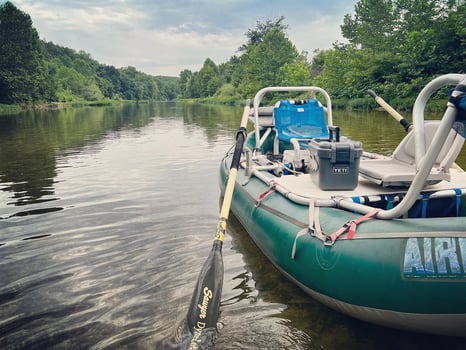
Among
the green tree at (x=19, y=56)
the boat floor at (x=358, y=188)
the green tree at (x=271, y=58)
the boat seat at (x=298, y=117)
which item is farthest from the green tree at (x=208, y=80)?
the boat floor at (x=358, y=188)

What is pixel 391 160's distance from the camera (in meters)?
4.48

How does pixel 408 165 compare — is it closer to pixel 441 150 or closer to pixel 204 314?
pixel 441 150

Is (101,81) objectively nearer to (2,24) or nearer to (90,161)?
(2,24)

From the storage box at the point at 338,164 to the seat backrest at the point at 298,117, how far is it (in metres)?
2.78

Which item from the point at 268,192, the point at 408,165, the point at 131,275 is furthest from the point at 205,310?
the point at 408,165

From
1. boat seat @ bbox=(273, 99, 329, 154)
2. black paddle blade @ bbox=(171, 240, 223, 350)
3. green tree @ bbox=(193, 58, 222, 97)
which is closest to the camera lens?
black paddle blade @ bbox=(171, 240, 223, 350)

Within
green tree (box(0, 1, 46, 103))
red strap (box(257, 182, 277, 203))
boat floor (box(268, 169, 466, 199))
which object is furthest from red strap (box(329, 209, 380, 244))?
green tree (box(0, 1, 46, 103))

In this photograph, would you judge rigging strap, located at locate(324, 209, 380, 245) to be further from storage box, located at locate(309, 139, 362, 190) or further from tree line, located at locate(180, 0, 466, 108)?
tree line, located at locate(180, 0, 466, 108)

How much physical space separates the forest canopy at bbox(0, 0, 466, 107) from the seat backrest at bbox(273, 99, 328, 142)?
22.3m

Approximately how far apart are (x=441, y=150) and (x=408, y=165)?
0.78 meters

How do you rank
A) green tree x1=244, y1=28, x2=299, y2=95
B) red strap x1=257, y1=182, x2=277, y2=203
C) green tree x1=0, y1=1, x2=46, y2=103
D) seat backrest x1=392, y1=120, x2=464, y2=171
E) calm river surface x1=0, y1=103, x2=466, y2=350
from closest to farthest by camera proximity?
calm river surface x1=0, y1=103, x2=466, y2=350 < seat backrest x1=392, y1=120, x2=464, y2=171 < red strap x1=257, y1=182, x2=277, y2=203 < green tree x1=0, y1=1, x2=46, y2=103 < green tree x1=244, y1=28, x2=299, y2=95

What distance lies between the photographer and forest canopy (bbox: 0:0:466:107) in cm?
2733

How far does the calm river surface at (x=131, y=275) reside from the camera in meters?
3.11

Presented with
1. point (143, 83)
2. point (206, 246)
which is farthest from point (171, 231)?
point (143, 83)
